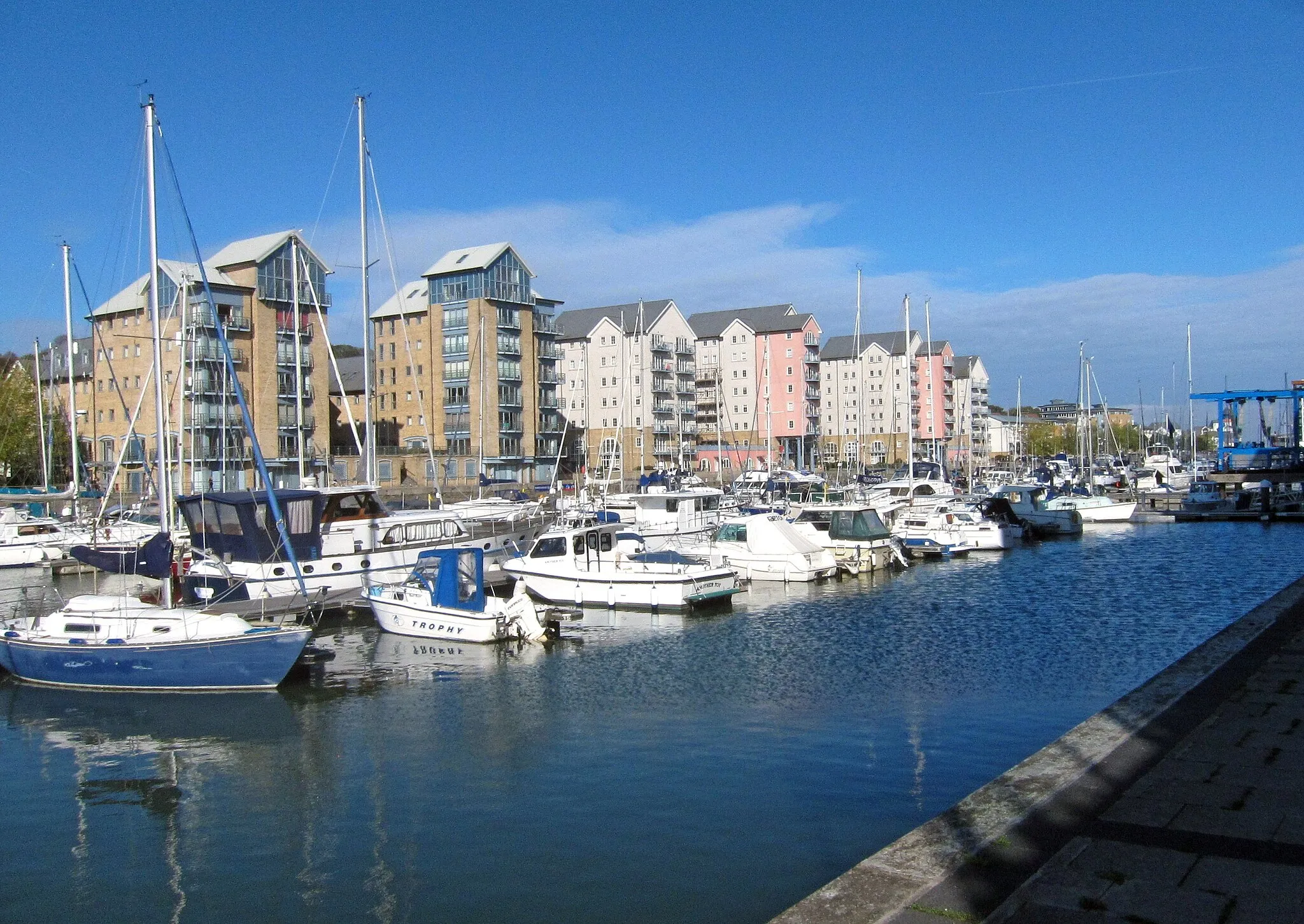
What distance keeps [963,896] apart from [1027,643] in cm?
1928

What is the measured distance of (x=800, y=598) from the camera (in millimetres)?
35906

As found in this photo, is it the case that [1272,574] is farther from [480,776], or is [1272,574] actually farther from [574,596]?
[480,776]

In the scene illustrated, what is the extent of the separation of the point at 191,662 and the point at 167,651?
1.74 feet

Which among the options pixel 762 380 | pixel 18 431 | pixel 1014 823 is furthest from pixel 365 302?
pixel 762 380

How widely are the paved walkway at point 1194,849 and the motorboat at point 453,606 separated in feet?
56.7

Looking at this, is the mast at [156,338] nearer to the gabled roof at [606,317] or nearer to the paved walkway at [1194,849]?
the paved walkway at [1194,849]

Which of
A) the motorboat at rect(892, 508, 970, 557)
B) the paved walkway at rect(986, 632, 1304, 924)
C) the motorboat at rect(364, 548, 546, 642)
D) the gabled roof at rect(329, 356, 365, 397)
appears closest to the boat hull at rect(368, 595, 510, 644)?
the motorboat at rect(364, 548, 546, 642)

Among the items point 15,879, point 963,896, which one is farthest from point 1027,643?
point 15,879

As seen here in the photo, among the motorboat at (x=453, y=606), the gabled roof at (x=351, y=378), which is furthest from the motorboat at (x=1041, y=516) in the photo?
the gabled roof at (x=351, y=378)

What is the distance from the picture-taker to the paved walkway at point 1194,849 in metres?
8.32

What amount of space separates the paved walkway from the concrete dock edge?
215mm

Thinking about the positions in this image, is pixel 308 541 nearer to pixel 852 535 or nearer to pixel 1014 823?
pixel 852 535

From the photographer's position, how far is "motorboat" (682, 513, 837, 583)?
39.7 meters

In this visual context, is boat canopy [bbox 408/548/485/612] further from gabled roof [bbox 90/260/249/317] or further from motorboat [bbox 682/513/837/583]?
gabled roof [bbox 90/260/249/317]
